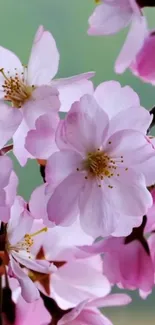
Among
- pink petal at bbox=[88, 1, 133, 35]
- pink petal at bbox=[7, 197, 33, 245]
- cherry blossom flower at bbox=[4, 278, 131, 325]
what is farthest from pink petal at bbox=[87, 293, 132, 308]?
pink petal at bbox=[88, 1, 133, 35]

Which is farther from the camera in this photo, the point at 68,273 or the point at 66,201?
the point at 68,273

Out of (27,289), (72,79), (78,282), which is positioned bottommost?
(78,282)

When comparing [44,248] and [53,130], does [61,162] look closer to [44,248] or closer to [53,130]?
[53,130]

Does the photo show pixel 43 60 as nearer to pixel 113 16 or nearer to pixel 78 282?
pixel 113 16

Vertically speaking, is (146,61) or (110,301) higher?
(146,61)

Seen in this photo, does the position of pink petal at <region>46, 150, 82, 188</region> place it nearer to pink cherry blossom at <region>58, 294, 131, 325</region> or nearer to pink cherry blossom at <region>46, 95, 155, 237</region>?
pink cherry blossom at <region>46, 95, 155, 237</region>

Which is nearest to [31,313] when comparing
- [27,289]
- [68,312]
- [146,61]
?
[68,312]

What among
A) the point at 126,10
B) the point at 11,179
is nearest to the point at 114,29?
the point at 126,10
